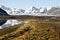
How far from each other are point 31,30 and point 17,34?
7.76 ft

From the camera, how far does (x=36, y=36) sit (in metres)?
26.2

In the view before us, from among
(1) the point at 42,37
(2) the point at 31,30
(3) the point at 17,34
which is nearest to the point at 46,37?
(1) the point at 42,37

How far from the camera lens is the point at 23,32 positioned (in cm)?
2859

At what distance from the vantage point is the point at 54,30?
27.1m

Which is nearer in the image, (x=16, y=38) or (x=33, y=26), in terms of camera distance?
(x=16, y=38)

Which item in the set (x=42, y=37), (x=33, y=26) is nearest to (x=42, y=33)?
(x=42, y=37)

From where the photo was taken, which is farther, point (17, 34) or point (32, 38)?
point (17, 34)

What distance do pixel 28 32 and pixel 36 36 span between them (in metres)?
1.91

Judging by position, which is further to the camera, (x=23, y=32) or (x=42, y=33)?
(x=23, y=32)

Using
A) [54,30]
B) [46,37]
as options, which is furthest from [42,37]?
[54,30]

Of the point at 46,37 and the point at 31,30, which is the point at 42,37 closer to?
the point at 46,37

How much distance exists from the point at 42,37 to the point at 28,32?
2.80 m

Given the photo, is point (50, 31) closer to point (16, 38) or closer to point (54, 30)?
point (54, 30)

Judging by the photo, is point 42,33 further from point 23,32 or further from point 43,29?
point 23,32
